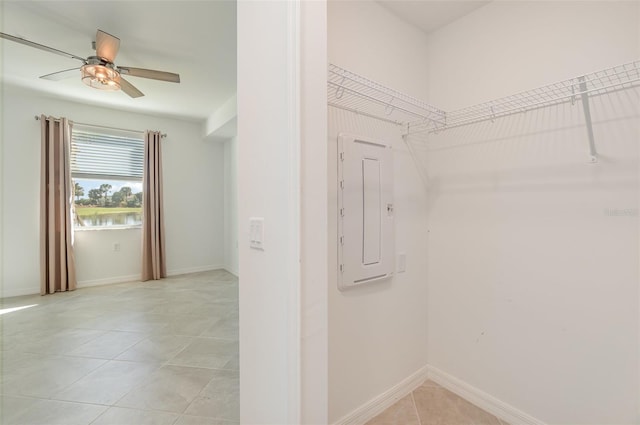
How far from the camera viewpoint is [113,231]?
446 centimetres

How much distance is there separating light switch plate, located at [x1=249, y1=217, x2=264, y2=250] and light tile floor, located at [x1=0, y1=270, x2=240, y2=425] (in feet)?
4.09

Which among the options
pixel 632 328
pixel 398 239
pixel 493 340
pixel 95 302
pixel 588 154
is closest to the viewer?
pixel 632 328

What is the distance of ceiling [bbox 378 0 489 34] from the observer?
1.68m

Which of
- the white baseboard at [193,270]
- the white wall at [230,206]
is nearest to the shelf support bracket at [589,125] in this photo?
the white wall at [230,206]

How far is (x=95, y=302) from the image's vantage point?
3.53 meters

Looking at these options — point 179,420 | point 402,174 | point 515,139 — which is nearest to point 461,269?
point 402,174

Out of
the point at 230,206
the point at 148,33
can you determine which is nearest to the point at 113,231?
the point at 230,206

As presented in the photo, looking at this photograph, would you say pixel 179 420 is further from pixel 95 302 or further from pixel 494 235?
pixel 95 302

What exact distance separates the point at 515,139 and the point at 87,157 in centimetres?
550

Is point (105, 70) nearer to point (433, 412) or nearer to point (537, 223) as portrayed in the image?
point (537, 223)

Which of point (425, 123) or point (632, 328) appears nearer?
point (632, 328)

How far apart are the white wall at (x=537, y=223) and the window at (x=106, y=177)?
Answer: 4781 millimetres

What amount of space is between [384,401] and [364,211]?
120 centimetres

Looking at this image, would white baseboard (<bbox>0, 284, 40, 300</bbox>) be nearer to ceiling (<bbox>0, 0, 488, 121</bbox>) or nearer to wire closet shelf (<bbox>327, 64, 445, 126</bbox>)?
ceiling (<bbox>0, 0, 488, 121</bbox>)
